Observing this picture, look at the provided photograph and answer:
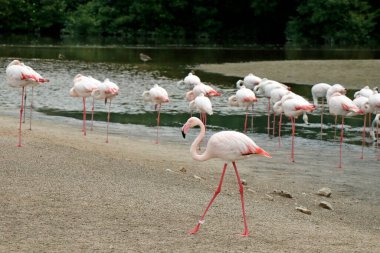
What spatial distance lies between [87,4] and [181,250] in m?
60.4

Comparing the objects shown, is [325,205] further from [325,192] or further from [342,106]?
[342,106]

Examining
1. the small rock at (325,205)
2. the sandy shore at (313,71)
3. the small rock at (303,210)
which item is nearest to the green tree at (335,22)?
the sandy shore at (313,71)

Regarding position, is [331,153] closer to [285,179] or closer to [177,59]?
[285,179]

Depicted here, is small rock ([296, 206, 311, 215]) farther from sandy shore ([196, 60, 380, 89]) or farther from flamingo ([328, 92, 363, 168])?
sandy shore ([196, 60, 380, 89])

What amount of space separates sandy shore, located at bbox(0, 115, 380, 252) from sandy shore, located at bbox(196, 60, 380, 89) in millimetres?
14136

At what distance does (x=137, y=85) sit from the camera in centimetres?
2505

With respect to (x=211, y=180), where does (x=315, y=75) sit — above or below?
above

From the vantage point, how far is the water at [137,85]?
55.8 feet

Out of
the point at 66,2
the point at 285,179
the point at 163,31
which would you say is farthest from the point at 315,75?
A: the point at 66,2

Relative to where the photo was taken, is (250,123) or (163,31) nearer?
(250,123)

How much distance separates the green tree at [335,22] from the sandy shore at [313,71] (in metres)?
24.6

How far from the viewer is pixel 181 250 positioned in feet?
21.3

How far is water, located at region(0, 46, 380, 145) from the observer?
17000 mm

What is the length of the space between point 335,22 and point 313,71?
29.6m
